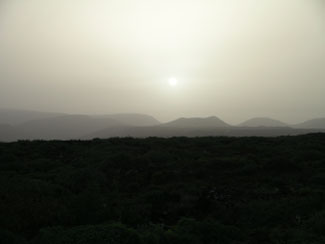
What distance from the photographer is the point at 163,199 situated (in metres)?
10.8

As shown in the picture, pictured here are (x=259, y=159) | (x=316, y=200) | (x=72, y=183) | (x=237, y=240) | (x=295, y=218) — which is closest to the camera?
(x=237, y=240)

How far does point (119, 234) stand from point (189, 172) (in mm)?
8656

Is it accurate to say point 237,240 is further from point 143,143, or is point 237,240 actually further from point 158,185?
point 143,143

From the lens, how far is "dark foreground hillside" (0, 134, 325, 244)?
274 inches

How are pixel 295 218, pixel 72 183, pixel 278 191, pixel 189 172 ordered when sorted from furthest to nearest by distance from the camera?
pixel 189 172
pixel 72 183
pixel 278 191
pixel 295 218

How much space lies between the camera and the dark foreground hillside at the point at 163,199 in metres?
6.95

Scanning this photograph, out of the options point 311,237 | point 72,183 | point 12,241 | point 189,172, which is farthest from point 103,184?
point 311,237

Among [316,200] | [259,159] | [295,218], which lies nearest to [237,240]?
[295,218]

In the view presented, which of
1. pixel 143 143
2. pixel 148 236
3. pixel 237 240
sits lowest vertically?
pixel 237 240

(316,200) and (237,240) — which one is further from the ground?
(316,200)

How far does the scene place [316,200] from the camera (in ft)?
30.7

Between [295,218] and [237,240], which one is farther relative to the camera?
[295,218]

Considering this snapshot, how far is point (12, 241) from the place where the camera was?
613 cm

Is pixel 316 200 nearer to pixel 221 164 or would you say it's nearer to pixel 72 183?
pixel 221 164
